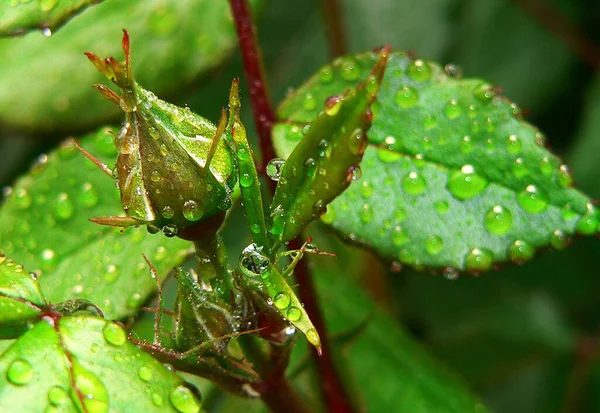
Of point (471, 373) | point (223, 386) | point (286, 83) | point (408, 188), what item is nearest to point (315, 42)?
point (286, 83)

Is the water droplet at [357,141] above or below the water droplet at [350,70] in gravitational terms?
above

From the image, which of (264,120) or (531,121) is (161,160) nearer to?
(264,120)

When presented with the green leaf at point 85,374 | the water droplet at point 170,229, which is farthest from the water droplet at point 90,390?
the water droplet at point 170,229

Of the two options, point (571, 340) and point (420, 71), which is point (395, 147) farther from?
point (571, 340)

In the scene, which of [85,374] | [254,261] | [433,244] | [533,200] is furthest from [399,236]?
[85,374]

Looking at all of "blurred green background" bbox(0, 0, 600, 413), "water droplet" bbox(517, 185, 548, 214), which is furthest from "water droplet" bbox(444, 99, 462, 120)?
"blurred green background" bbox(0, 0, 600, 413)

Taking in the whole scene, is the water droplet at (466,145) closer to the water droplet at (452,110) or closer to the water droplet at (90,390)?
the water droplet at (452,110)
